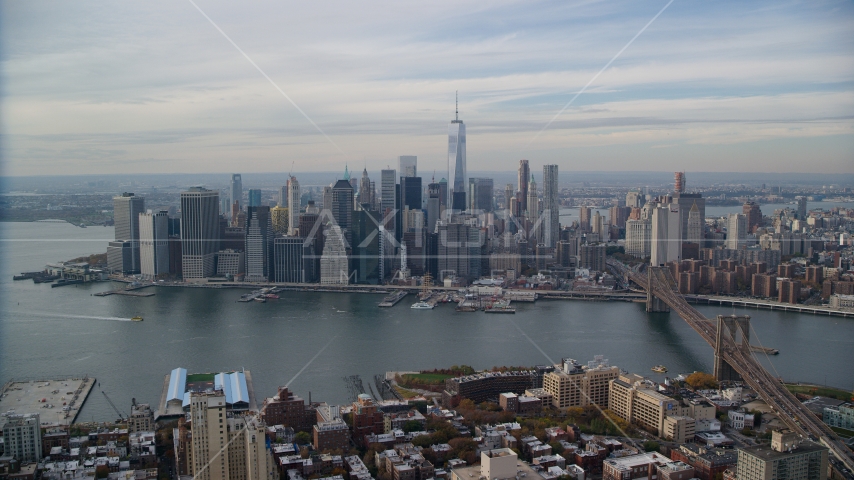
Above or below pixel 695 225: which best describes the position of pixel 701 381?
below

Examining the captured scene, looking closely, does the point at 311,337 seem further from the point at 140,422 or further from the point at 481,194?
the point at 481,194

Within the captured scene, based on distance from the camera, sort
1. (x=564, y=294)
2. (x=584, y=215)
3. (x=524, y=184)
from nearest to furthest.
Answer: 1. (x=564, y=294)
2. (x=524, y=184)
3. (x=584, y=215)

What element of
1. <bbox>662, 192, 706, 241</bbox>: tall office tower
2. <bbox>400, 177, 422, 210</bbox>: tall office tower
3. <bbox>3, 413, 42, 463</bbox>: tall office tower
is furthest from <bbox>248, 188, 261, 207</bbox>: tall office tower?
<bbox>3, 413, 42, 463</bbox>: tall office tower

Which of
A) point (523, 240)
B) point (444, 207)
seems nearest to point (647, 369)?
point (523, 240)

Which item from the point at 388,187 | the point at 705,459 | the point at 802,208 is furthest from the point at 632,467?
the point at 388,187

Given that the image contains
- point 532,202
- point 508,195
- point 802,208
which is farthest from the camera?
point 508,195

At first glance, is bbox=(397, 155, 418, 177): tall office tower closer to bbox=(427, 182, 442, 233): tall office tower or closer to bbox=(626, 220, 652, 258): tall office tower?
bbox=(427, 182, 442, 233): tall office tower

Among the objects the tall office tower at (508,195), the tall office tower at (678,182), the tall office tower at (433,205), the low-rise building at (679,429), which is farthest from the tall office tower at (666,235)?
the low-rise building at (679,429)
